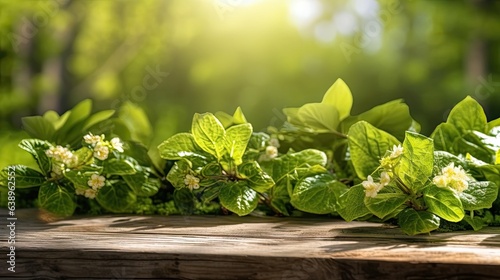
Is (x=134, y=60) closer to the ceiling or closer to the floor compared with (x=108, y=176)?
closer to the ceiling

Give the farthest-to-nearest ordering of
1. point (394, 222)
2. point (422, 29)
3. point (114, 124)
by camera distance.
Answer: point (422, 29)
point (114, 124)
point (394, 222)

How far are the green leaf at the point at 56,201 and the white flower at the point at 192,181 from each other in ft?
0.57

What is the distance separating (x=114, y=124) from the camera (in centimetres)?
99

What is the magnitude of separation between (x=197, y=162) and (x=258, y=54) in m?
3.49

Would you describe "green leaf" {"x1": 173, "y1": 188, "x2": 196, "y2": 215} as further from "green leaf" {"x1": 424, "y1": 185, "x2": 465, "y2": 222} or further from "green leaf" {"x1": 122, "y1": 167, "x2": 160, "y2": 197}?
"green leaf" {"x1": 424, "y1": 185, "x2": 465, "y2": 222}

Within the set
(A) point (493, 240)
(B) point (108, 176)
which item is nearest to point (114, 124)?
(B) point (108, 176)

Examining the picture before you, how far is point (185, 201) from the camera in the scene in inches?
33.7

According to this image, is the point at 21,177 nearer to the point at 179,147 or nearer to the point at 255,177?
the point at 179,147

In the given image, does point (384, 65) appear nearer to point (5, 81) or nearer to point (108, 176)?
point (5, 81)

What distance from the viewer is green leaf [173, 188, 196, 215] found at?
0.85m

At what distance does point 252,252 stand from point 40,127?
530 millimetres

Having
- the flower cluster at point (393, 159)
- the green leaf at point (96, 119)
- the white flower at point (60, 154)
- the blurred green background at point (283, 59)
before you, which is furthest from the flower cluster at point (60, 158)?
the blurred green background at point (283, 59)

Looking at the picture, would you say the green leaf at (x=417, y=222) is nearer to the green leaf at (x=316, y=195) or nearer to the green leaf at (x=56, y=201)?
the green leaf at (x=316, y=195)

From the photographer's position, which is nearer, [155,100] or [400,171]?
[400,171]
